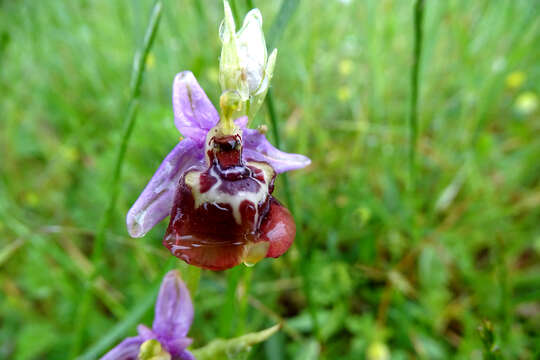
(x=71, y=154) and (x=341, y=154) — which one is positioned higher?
(x=71, y=154)

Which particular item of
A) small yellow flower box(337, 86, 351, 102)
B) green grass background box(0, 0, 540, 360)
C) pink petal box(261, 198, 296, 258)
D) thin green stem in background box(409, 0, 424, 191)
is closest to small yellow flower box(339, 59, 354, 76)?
green grass background box(0, 0, 540, 360)

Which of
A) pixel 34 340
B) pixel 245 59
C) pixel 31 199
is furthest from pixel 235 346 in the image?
pixel 31 199

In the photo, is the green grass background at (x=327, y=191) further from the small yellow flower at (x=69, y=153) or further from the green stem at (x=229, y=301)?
the green stem at (x=229, y=301)

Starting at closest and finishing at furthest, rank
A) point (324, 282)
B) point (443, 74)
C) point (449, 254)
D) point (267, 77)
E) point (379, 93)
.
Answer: point (267, 77) < point (324, 282) < point (449, 254) < point (379, 93) < point (443, 74)

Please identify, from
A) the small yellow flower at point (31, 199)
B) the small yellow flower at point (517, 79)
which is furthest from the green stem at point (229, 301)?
the small yellow flower at point (517, 79)

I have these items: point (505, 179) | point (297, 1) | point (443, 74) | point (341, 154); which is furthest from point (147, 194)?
point (443, 74)

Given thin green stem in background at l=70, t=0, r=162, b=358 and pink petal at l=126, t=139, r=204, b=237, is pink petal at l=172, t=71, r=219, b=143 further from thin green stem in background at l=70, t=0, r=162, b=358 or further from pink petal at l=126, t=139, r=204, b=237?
thin green stem in background at l=70, t=0, r=162, b=358

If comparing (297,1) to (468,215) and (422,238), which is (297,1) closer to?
(422,238)
